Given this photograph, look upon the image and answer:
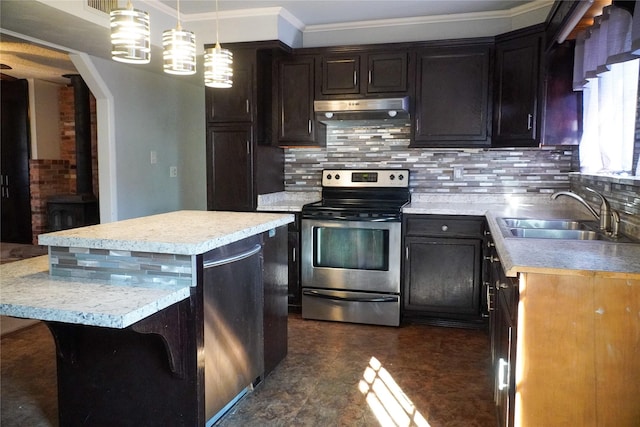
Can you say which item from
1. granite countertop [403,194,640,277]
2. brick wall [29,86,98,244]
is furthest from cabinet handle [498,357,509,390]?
brick wall [29,86,98,244]

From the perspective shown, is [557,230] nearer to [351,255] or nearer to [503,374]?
[503,374]

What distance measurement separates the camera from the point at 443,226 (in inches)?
139

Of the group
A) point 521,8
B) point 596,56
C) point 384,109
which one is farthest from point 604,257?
point 521,8

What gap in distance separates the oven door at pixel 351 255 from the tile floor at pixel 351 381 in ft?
1.09

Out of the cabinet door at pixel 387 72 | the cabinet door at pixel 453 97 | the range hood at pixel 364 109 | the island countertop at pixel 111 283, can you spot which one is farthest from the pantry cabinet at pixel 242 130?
the island countertop at pixel 111 283

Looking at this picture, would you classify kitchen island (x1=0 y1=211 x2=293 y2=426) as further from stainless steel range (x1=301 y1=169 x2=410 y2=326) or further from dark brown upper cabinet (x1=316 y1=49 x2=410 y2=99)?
dark brown upper cabinet (x1=316 y1=49 x2=410 y2=99)

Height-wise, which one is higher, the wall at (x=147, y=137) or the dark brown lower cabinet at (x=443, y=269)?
the wall at (x=147, y=137)

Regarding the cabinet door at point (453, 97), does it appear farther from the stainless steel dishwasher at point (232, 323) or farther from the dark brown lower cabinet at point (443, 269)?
the stainless steel dishwasher at point (232, 323)

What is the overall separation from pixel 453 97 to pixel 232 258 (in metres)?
2.28

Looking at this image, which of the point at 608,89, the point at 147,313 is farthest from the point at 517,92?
the point at 147,313

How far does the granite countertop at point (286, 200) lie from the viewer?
3.84 meters

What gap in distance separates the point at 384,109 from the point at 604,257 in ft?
7.29

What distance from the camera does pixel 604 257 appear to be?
1.72 m

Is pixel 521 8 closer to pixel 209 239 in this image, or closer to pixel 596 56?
pixel 596 56
